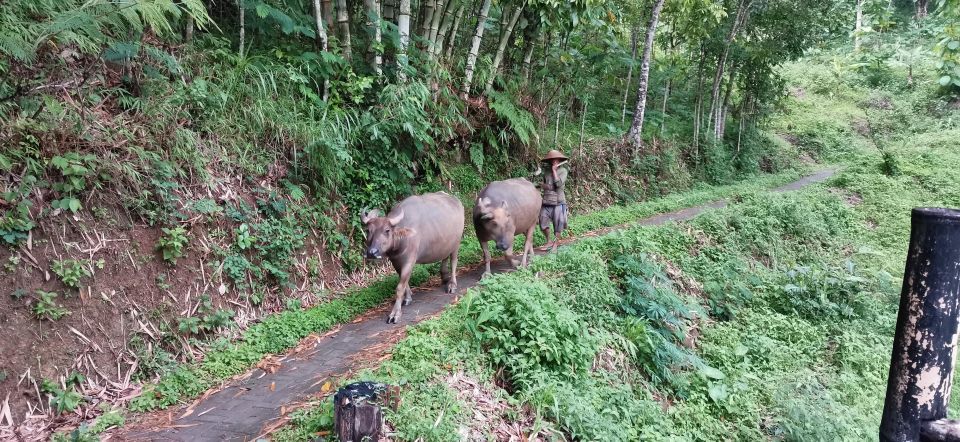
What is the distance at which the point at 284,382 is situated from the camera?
5152mm

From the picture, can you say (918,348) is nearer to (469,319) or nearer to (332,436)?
(332,436)

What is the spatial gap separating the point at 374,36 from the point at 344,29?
49cm

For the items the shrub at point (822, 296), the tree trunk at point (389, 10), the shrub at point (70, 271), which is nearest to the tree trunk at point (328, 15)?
the tree trunk at point (389, 10)

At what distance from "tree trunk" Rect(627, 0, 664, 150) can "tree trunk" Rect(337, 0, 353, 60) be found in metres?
9.01

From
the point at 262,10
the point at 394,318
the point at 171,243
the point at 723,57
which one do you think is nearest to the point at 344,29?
the point at 262,10

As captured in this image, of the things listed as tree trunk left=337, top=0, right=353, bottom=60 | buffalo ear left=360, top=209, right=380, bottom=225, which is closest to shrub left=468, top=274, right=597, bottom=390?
buffalo ear left=360, top=209, right=380, bottom=225

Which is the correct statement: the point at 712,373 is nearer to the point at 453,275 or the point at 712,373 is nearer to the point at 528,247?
the point at 528,247

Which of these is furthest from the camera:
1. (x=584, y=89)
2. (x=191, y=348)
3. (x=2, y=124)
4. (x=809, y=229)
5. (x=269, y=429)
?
(x=584, y=89)

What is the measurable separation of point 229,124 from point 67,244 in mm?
2572

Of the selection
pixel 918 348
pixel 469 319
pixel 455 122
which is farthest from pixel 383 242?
pixel 918 348

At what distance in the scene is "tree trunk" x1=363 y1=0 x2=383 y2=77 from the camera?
27.4ft

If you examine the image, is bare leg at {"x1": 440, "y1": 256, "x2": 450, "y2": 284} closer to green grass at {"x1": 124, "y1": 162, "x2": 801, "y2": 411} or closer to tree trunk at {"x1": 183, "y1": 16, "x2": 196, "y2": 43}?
green grass at {"x1": 124, "y1": 162, "x2": 801, "y2": 411}

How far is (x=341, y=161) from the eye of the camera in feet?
25.5

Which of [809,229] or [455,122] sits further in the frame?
[809,229]
